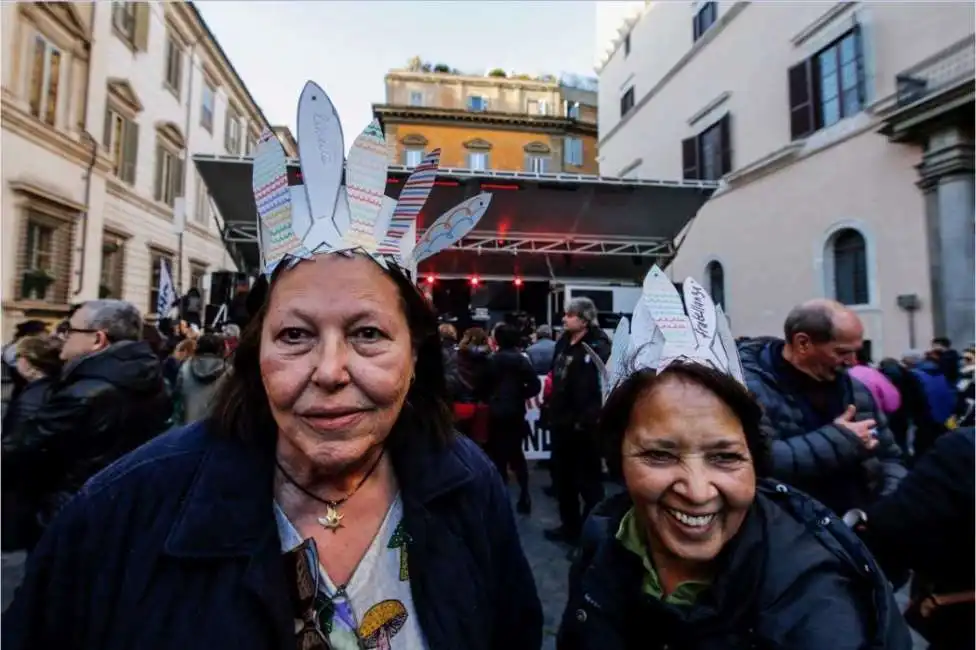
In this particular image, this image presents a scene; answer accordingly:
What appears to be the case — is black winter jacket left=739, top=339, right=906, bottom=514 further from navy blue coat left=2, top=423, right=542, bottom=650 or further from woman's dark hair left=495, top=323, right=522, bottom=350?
woman's dark hair left=495, top=323, right=522, bottom=350

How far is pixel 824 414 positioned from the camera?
2225 mm

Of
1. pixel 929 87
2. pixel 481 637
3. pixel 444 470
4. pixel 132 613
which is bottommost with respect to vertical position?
pixel 481 637

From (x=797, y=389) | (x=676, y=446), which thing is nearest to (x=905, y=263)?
(x=797, y=389)

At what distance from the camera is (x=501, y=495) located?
1.37 meters

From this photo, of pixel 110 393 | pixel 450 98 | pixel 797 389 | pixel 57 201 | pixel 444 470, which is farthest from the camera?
pixel 450 98

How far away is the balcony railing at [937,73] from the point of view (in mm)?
8211

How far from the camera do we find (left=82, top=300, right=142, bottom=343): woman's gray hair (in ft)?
8.80

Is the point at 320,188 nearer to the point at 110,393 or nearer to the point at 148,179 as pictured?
the point at 110,393

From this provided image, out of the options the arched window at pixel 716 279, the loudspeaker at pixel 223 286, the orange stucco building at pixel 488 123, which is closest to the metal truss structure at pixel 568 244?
the loudspeaker at pixel 223 286

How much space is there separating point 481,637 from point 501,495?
34 cm

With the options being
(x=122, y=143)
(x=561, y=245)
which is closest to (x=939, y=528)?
(x=561, y=245)

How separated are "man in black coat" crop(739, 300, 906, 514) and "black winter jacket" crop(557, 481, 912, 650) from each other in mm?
911

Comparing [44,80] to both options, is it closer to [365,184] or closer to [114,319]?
[114,319]

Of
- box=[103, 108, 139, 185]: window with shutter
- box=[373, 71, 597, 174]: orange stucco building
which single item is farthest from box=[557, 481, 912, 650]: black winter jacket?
box=[373, 71, 597, 174]: orange stucco building
